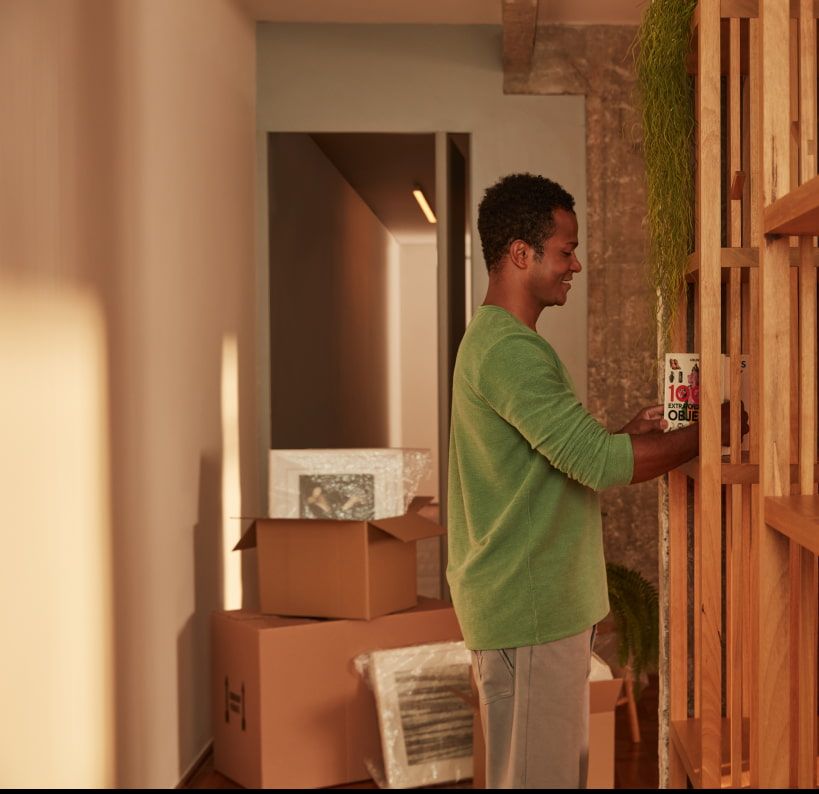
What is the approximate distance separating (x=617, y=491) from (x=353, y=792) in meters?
1.78

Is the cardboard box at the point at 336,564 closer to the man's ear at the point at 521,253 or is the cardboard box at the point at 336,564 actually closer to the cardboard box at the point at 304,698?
the cardboard box at the point at 304,698

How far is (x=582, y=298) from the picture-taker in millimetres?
4227

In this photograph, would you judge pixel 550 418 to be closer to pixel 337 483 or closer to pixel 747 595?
pixel 747 595

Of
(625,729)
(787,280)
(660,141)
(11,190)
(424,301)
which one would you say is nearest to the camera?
(787,280)

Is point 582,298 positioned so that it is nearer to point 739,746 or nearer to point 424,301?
point 739,746

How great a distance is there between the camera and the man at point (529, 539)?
5.65 ft

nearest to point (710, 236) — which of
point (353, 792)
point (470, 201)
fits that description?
point (353, 792)

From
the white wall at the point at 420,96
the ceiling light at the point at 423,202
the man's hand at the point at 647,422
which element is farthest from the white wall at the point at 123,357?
the ceiling light at the point at 423,202

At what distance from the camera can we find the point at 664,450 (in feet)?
5.44

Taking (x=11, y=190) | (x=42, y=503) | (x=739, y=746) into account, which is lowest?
(x=739, y=746)

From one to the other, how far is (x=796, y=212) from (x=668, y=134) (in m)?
0.81

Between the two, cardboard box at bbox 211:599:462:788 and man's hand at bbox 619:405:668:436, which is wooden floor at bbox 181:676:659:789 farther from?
man's hand at bbox 619:405:668:436

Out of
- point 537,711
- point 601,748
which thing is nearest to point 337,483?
point 601,748

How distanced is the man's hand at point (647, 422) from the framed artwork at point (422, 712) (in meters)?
1.35
